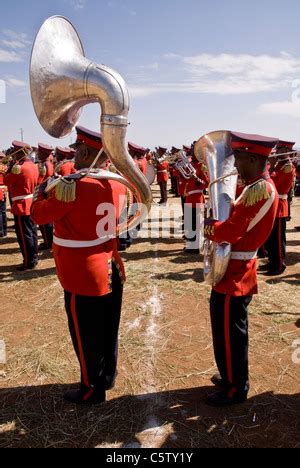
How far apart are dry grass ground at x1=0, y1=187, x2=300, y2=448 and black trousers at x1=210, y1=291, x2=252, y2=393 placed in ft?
0.87

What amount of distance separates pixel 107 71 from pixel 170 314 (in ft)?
11.3

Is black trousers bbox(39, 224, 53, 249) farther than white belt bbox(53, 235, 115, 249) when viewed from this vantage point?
Yes

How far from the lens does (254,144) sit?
2783 millimetres

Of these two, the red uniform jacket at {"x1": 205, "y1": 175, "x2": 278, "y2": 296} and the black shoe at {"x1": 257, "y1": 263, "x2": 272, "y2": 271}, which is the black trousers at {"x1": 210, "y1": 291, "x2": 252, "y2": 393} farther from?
the black shoe at {"x1": 257, "y1": 263, "x2": 272, "y2": 271}

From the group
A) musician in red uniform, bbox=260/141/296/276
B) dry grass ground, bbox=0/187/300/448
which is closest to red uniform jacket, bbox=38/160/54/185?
dry grass ground, bbox=0/187/300/448

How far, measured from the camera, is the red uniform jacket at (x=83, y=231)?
2750mm

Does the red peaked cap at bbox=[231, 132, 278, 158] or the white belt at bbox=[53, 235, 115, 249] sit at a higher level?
the red peaked cap at bbox=[231, 132, 278, 158]

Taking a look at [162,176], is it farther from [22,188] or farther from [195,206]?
[22,188]

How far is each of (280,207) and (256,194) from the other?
4330mm

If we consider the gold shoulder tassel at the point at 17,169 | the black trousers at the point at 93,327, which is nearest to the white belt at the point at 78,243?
the black trousers at the point at 93,327

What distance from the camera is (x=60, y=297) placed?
18.5 feet

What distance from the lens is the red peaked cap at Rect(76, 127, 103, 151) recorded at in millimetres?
2785

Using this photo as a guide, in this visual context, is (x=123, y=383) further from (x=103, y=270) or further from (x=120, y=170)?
(x=120, y=170)

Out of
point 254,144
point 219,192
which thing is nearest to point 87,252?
point 219,192
